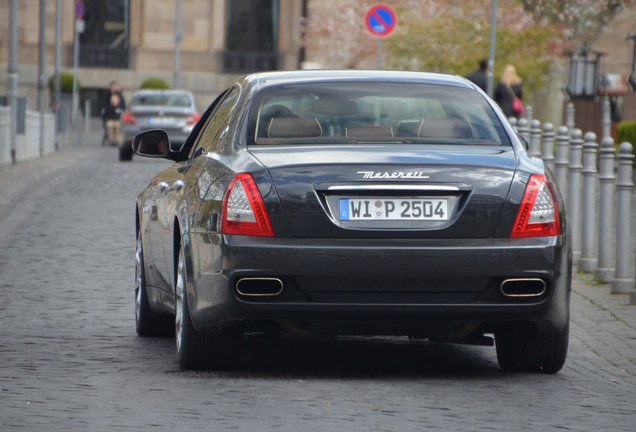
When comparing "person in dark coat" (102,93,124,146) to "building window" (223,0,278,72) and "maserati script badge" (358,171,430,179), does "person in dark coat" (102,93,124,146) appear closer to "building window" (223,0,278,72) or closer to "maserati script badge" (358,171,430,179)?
"building window" (223,0,278,72)

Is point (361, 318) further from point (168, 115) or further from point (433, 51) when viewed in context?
point (433, 51)

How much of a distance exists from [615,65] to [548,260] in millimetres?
70288

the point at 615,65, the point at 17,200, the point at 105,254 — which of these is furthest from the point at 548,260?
the point at 615,65

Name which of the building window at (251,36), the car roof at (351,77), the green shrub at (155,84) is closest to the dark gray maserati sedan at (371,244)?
the car roof at (351,77)

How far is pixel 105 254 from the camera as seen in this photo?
1555cm

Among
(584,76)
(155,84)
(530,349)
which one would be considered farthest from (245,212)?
(155,84)

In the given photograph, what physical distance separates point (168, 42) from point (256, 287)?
72013 mm

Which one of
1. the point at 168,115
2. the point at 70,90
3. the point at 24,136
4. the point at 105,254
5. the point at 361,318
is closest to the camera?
the point at 361,318

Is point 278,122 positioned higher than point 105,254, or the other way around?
point 278,122

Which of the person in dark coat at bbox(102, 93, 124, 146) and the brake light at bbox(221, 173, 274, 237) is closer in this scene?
the brake light at bbox(221, 173, 274, 237)

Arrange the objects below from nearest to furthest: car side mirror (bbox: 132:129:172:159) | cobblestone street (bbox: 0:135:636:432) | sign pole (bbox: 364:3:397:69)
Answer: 1. cobblestone street (bbox: 0:135:636:432)
2. car side mirror (bbox: 132:129:172:159)
3. sign pole (bbox: 364:3:397:69)

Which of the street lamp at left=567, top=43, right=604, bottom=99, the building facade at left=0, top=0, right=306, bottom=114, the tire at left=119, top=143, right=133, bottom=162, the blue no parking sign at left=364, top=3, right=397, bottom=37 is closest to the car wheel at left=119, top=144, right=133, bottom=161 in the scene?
the tire at left=119, top=143, right=133, bottom=162

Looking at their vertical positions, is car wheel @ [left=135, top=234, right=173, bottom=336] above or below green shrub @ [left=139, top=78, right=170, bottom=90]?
above

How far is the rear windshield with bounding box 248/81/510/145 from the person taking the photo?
28.9 ft
